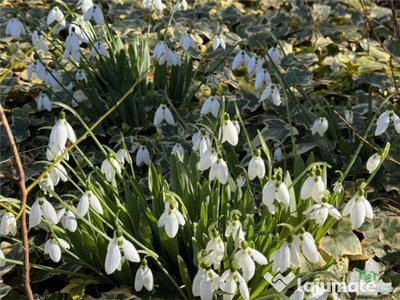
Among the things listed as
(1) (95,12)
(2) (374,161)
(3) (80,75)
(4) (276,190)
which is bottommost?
(3) (80,75)

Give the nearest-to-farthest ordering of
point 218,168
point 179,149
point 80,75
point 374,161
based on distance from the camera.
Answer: point 218,168 → point 374,161 → point 179,149 → point 80,75

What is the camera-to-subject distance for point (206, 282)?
4.51 ft

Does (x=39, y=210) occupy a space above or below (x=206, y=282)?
above

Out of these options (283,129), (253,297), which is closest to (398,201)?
(283,129)

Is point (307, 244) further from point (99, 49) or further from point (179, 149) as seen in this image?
point (99, 49)

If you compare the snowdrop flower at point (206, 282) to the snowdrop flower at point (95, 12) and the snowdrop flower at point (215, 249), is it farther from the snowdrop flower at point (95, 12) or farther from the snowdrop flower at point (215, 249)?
the snowdrop flower at point (95, 12)

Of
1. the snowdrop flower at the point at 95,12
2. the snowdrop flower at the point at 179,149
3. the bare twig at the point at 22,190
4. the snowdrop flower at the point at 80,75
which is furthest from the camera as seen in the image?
the snowdrop flower at the point at 80,75

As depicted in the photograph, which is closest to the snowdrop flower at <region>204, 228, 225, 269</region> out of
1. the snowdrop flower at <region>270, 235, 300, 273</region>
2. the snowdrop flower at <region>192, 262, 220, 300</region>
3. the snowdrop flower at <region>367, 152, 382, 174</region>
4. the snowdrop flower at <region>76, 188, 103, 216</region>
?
the snowdrop flower at <region>192, 262, 220, 300</region>

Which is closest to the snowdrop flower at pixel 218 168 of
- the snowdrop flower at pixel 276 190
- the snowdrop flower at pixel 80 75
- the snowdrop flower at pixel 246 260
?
the snowdrop flower at pixel 276 190

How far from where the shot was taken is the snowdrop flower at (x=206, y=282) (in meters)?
1.38

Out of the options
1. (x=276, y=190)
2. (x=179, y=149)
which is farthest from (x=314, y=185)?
(x=179, y=149)

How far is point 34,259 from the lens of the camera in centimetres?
204

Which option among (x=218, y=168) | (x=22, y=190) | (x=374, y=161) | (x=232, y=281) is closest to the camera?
(x=22, y=190)

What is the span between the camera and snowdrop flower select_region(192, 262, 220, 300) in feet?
4.52
